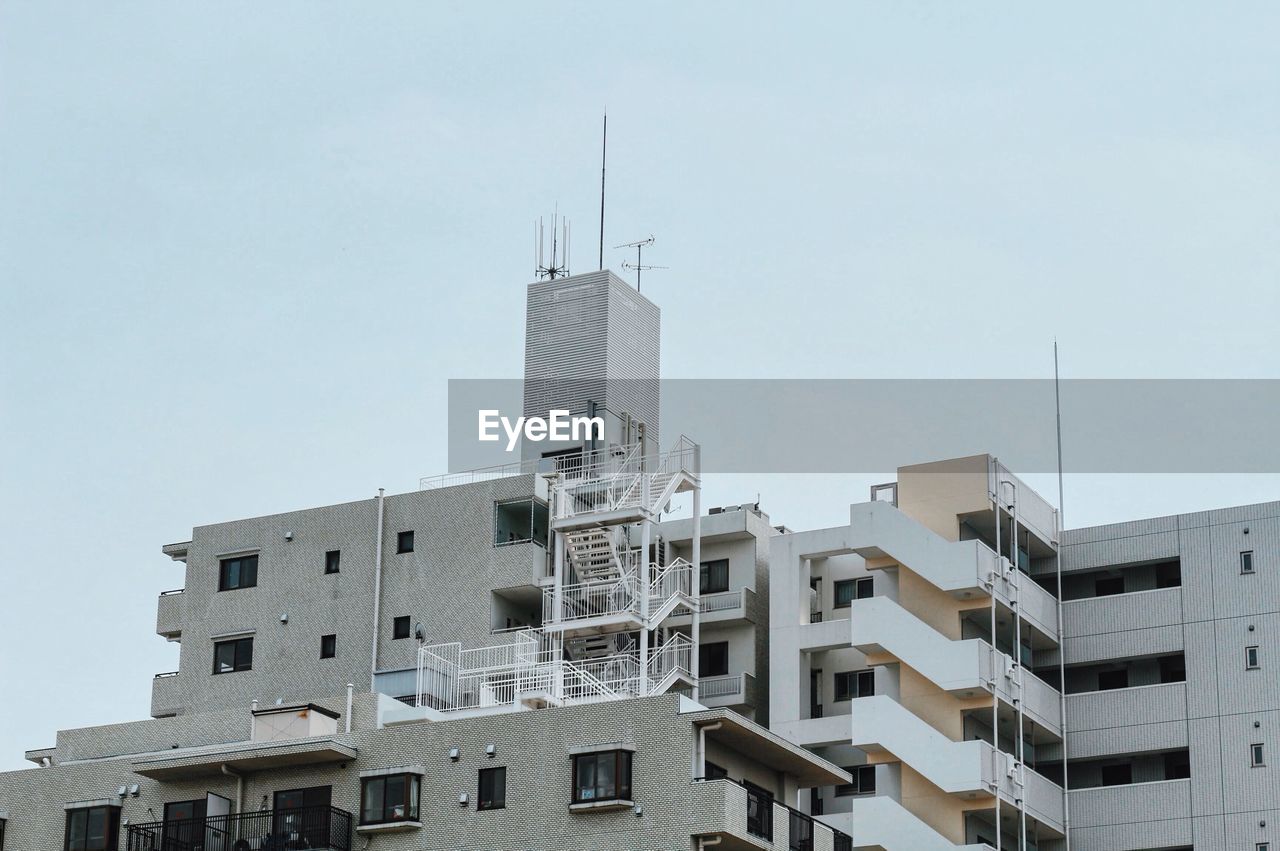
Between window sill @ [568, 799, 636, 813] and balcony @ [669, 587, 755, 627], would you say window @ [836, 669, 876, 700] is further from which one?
window sill @ [568, 799, 636, 813]

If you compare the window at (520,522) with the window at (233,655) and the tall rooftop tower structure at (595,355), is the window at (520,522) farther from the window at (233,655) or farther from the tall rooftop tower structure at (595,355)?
the window at (233,655)

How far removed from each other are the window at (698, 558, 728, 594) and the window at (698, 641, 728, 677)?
2107 mm

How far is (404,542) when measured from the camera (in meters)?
93.6

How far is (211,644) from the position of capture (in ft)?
314

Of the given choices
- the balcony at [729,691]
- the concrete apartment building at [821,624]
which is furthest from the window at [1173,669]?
the balcony at [729,691]

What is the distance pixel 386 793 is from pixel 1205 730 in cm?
3471

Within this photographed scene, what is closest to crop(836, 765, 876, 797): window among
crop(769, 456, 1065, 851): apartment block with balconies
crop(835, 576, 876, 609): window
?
crop(769, 456, 1065, 851): apartment block with balconies

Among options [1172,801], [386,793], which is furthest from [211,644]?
[1172,801]

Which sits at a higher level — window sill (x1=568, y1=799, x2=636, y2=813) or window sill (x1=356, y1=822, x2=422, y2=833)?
window sill (x1=568, y1=799, x2=636, y2=813)

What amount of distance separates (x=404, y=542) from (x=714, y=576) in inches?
483

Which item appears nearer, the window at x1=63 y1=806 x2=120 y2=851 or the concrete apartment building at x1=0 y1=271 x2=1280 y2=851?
the window at x1=63 y1=806 x2=120 y2=851

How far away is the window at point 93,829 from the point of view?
72812mm

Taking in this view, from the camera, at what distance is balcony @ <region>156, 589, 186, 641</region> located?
97.1m

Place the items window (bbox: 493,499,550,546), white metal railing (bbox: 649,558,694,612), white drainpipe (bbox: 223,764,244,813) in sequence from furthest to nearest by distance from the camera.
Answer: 1. window (bbox: 493,499,550,546)
2. white metal railing (bbox: 649,558,694,612)
3. white drainpipe (bbox: 223,764,244,813)
